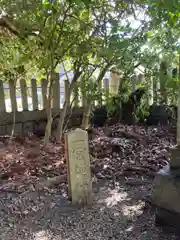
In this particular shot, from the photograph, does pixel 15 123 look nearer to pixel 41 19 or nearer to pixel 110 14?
pixel 41 19

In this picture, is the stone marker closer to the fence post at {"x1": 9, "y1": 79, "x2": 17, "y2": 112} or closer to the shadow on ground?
the shadow on ground

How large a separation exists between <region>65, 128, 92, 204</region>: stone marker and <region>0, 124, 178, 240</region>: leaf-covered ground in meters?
0.12

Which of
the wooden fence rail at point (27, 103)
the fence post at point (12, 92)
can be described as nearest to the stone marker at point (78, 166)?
the wooden fence rail at point (27, 103)

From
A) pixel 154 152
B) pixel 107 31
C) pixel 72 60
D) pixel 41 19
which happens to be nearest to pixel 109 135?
pixel 154 152

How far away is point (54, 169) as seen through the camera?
116 inches

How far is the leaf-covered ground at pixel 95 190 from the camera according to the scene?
1904 mm

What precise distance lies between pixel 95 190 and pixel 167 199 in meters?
0.90

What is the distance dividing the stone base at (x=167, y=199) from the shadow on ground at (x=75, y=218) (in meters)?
0.10

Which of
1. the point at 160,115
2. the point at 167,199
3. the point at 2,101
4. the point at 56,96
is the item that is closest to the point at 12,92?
the point at 2,101

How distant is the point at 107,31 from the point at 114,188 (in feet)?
6.12

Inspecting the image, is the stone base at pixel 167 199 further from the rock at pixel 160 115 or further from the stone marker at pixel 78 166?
the rock at pixel 160 115

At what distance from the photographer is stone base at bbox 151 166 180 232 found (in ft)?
5.88

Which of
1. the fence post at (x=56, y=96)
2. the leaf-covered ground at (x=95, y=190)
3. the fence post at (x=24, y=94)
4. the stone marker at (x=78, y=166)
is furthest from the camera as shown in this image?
the fence post at (x=56, y=96)

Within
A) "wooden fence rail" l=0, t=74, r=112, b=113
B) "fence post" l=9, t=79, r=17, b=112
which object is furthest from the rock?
"fence post" l=9, t=79, r=17, b=112
